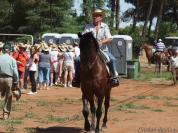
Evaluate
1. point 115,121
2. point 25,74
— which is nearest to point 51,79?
point 25,74

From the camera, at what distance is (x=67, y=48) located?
2420 cm

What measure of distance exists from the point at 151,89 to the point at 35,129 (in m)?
12.4

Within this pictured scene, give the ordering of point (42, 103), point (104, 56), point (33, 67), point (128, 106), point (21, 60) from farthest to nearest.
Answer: point (33, 67)
point (21, 60)
point (42, 103)
point (128, 106)
point (104, 56)

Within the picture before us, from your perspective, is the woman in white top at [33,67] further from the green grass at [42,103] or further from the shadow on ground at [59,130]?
the shadow on ground at [59,130]

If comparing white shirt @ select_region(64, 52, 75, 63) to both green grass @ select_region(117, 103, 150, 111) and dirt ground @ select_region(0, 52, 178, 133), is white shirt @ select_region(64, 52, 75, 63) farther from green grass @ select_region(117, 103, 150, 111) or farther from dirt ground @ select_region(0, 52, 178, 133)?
green grass @ select_region(117, 103, 150, 111)

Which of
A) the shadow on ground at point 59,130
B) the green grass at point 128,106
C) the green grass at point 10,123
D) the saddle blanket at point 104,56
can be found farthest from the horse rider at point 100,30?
the green grass at point 128,106

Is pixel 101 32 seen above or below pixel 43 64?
above

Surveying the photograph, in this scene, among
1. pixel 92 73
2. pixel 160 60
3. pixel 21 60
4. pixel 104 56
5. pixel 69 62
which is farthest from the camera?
pixel 160 60

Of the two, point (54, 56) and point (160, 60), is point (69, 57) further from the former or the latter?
point (160, 60)

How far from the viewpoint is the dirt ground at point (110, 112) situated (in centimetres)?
1240

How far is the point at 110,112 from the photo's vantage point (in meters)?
15.4

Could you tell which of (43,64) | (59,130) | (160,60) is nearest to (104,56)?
(59,130)

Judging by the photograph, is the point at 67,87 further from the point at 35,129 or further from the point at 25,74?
the point at 35,129

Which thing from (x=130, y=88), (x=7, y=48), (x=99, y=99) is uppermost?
(x=7, y=48)
